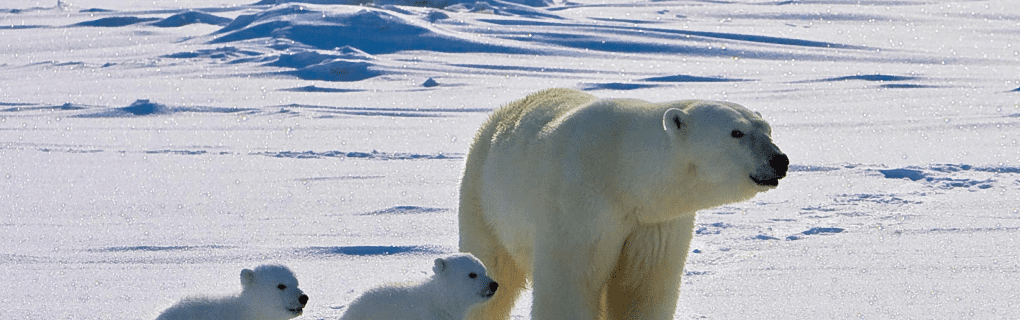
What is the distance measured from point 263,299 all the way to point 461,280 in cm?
51

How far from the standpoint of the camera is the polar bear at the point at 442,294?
9.25ft

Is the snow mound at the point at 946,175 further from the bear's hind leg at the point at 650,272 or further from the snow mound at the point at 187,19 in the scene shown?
the snow mound at the point at 187,19

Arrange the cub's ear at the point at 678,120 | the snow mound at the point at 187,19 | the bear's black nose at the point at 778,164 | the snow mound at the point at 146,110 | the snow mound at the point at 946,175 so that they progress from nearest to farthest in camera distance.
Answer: the bear's black nose at the point at 778,164 < the cub's ear at the point at 678,120 < the snow mound at the point at 946,175 < the snow mound at the point at 146,110 < the snow mound at the point at 187,19

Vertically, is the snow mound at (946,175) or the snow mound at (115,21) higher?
the snow mound at (946,175)

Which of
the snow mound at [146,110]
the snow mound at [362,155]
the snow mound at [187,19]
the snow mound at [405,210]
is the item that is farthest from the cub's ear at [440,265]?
the snow mound at [187,19]

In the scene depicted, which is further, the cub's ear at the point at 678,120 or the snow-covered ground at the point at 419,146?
the snow-covered ground at the point at 419,146

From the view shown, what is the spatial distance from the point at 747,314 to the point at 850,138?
4.74 m

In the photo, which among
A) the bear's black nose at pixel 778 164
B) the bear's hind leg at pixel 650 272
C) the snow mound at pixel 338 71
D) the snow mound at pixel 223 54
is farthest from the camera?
the snow mound at pixel 223 54

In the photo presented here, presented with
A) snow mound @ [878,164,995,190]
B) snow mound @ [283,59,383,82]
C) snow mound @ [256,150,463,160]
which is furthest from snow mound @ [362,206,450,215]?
snow mound @ [283,59,383,82]

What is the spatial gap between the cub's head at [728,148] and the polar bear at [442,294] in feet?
2.08

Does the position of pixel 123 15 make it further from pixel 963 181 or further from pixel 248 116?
pixel 963 181

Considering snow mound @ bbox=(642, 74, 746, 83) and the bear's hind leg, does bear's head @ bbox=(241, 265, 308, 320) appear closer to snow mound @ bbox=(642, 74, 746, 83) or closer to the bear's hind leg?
the bear's hind leg

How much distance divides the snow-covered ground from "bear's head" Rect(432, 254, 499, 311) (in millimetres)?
803

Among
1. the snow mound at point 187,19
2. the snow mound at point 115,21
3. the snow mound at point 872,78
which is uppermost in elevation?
the snow mound at point 872,78
